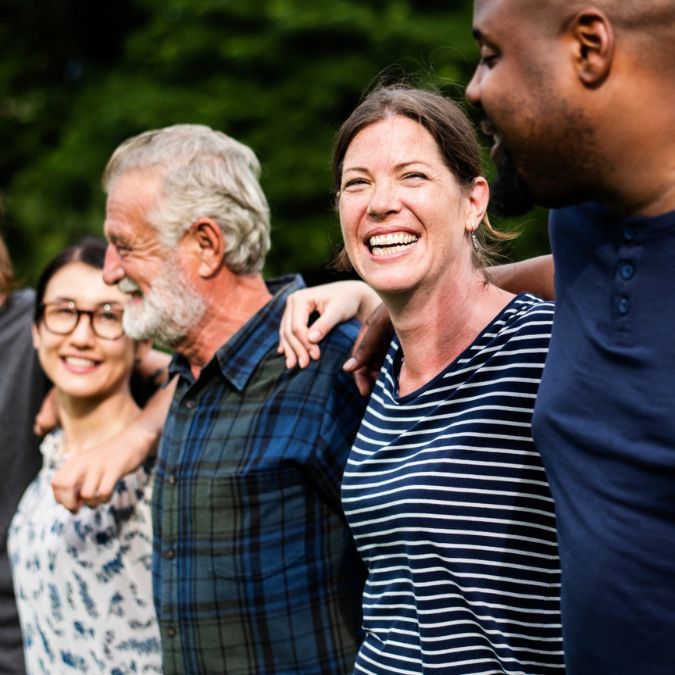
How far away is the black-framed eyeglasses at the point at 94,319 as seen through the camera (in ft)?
11.5

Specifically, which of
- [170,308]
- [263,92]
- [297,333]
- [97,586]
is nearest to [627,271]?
[297,333]

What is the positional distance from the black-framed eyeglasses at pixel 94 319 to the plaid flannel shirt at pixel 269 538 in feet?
2.32

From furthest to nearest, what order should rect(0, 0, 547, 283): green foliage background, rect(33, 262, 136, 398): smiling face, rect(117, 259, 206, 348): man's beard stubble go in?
rect(0, 0, 547, 283): green foliage background → rect(33, 262, 136, 398): smiling face → rect(117, 259, 206, 348): man's beard stubble

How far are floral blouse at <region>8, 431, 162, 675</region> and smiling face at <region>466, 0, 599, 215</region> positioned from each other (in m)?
2.00

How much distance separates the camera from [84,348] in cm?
348

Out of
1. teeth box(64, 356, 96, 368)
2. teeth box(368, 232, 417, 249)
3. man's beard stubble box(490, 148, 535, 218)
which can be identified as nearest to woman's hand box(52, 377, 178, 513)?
teeth box(64, 356, 96, 368)

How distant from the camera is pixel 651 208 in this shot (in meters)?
1.62

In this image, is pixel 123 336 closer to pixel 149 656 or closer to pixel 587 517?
pixel 149 656

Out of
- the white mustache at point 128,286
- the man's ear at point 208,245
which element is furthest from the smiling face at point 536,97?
the white mustache at point 128,286

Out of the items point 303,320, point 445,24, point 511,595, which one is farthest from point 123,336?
point 445,24

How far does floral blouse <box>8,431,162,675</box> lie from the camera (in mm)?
3236

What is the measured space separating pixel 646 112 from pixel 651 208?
142 millimetres

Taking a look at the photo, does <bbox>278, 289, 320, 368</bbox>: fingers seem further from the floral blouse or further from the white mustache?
the floral blouse

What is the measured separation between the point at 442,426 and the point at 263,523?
2.54ft
